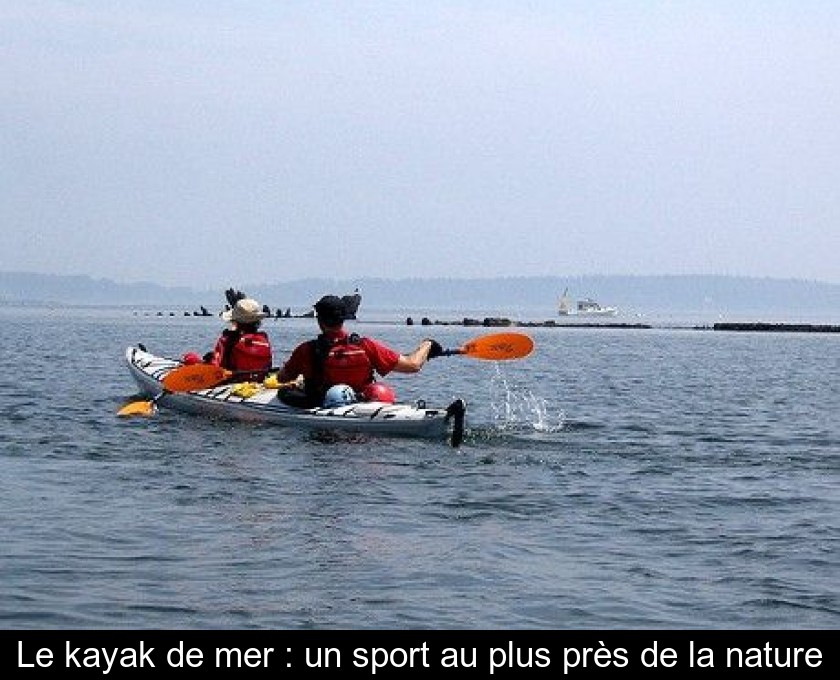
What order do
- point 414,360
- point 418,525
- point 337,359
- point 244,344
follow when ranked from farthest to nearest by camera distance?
point 244,344, point 337,359, point 414,360, point 418,525

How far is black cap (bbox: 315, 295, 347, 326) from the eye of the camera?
18.8m

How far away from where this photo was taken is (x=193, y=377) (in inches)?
826

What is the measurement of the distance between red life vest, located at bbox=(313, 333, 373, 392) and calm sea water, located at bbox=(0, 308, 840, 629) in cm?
105

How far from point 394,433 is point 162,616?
10.1m

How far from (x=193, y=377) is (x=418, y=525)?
30.3 feet

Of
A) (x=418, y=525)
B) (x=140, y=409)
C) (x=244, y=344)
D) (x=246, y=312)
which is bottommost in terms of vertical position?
(x=418, y=525)

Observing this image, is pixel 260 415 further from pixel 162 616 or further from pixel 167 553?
pixel 162 616

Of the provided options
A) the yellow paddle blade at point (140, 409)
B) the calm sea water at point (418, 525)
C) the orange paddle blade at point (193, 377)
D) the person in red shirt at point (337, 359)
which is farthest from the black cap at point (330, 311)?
the yellow paddle blade at point (140, 409)

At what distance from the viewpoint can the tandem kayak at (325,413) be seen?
61.3ft

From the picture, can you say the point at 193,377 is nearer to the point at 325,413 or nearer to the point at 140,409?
the point at 140,409

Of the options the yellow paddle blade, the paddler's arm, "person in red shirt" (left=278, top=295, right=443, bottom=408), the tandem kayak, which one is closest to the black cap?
"person in red shirt" (left=278, top=295, right=443, bottom=408)

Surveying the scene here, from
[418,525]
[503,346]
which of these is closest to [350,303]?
[503,346]

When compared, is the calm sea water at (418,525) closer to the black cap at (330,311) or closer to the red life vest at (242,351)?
the red life vest at (242,351)
